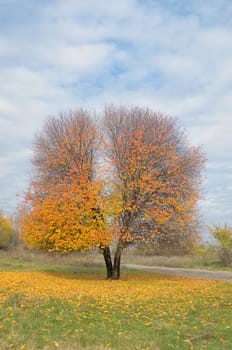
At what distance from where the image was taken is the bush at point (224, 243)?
37.6 meters

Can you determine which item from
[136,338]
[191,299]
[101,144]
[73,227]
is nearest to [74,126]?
[101,144]

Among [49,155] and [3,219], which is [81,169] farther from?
[3,219]

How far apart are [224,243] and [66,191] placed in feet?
75.2

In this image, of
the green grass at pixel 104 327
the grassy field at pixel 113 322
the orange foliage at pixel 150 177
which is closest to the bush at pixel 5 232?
the orange foliage at pixel 150 177

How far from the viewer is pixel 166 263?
43.1 metres

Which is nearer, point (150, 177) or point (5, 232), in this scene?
point (150, 177)

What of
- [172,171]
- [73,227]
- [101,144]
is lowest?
[73,227]

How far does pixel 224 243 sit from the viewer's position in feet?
123

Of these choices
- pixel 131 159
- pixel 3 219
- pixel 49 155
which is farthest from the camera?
pixel 3 219

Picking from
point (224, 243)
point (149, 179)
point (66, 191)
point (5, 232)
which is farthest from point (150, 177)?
point (5, 232)

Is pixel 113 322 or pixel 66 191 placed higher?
pixel 66 191

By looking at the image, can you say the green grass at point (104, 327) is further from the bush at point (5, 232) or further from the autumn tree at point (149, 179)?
the bush at point (5, 232)

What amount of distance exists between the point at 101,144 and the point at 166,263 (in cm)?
2483

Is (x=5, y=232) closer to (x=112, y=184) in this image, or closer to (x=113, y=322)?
(x=112, y=184)
